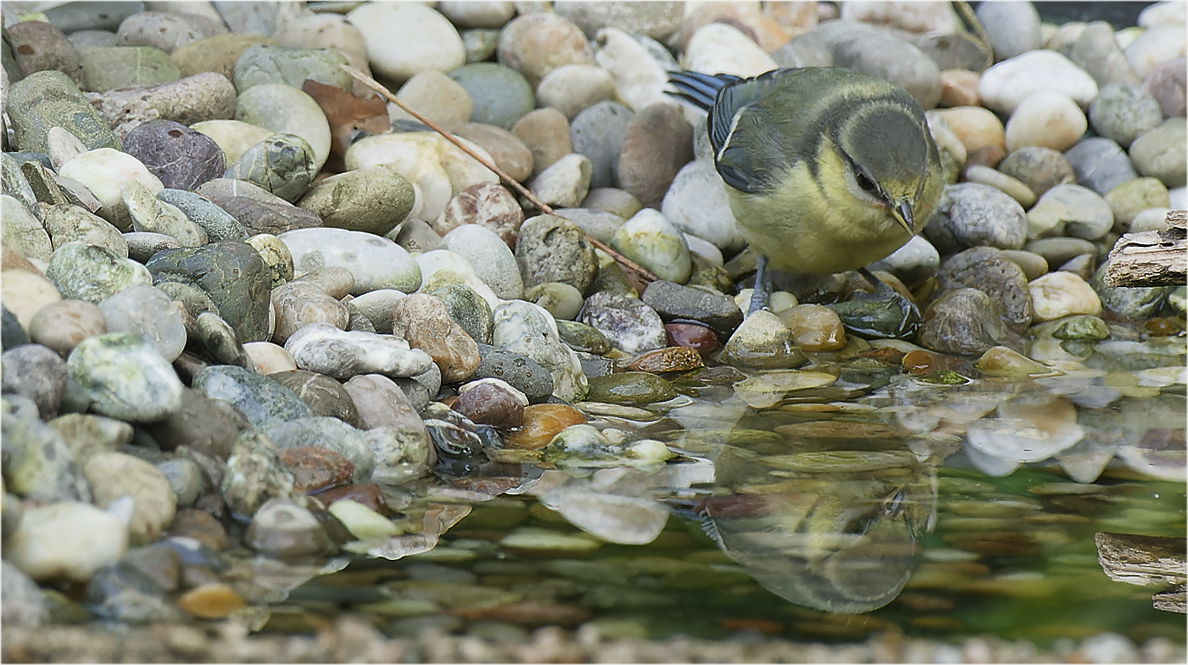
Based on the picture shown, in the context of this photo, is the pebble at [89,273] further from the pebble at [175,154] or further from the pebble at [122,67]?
the pebble at [122,67]

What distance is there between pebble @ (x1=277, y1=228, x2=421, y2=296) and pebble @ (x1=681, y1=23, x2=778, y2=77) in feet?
8.37

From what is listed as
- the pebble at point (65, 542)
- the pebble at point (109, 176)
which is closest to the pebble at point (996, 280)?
the pebble at point (109, 176)

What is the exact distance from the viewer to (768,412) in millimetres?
3094

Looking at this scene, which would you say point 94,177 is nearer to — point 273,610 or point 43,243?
point 43,243

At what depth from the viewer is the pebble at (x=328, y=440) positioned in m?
2.30

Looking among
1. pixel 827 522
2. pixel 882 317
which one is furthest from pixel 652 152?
pixel 827 522

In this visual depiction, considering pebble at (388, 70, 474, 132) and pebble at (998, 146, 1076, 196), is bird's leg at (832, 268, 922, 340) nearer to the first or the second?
pebble at (998, 146, 1076, 196)

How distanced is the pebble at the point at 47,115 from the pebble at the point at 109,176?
1.42 ft

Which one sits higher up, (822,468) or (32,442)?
(32,442)

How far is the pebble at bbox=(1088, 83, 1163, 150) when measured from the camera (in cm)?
546

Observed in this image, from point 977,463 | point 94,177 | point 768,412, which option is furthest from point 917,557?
point 94,177

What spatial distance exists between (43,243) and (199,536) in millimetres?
1218

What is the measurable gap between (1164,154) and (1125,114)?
0.35 metres

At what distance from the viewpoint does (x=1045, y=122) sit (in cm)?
540
